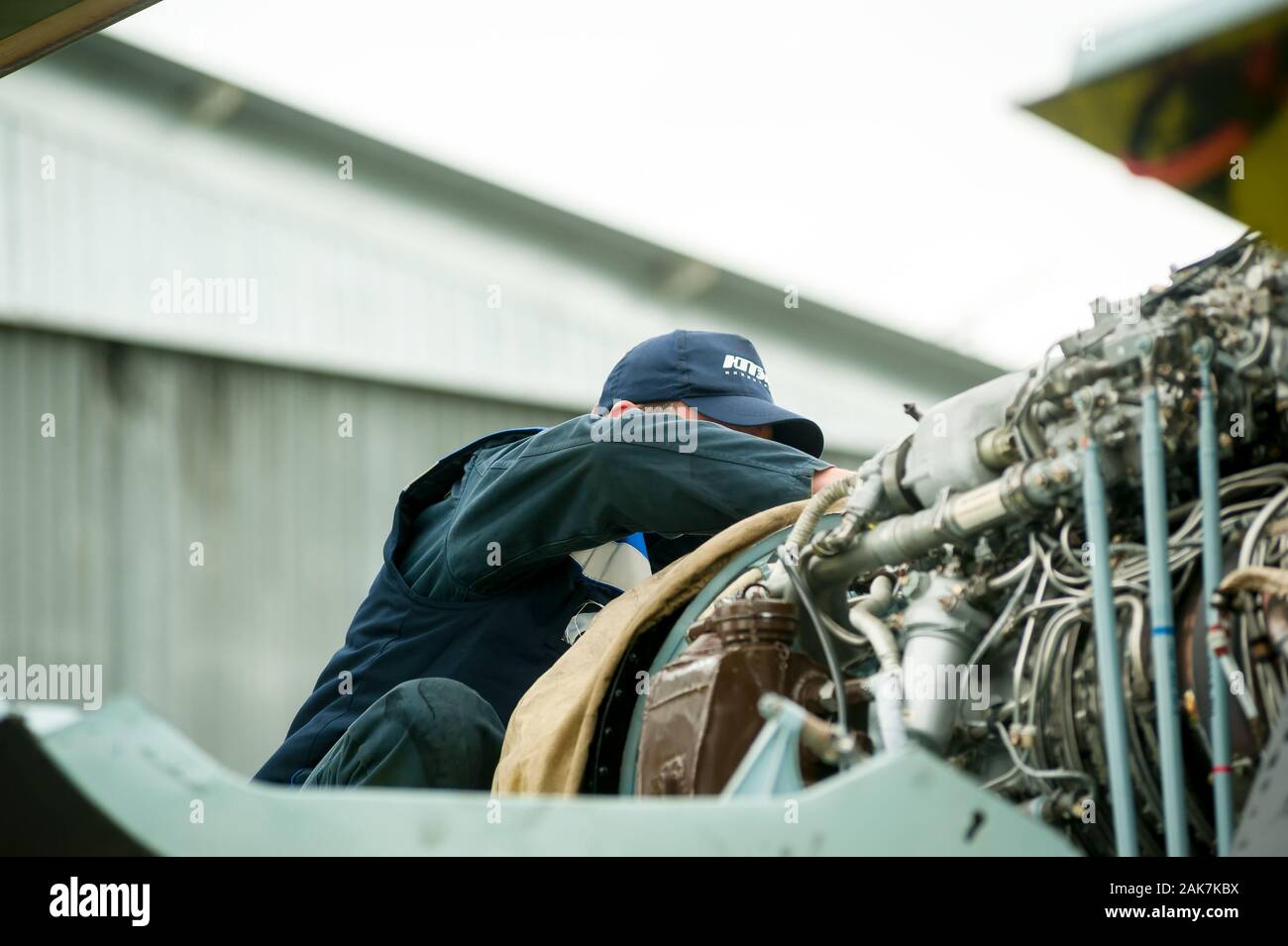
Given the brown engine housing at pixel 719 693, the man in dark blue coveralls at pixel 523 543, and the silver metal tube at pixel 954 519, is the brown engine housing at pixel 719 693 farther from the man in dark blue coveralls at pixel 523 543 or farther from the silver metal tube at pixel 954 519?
the man in dark blue coveralls at pixel 523 543

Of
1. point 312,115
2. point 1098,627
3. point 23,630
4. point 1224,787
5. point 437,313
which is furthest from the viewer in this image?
point 437,313

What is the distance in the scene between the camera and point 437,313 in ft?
30.4

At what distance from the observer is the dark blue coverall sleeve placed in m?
3.06

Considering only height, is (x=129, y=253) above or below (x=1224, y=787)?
above

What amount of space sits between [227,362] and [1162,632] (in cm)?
761

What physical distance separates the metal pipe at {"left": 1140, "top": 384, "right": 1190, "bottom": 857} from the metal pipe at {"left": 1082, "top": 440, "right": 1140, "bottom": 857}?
0.15 feet

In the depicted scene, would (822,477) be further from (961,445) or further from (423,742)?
(423,742)

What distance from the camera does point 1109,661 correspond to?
5.95ft

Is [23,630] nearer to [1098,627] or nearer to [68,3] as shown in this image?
[68,3]

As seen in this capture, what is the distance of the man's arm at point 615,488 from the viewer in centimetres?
305

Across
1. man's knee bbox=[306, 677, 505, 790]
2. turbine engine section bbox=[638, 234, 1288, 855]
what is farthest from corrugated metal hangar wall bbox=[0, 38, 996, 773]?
turbine engine section bbox=[638, 234, 1288, 855]
